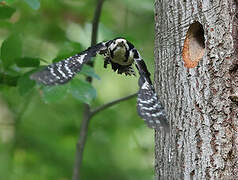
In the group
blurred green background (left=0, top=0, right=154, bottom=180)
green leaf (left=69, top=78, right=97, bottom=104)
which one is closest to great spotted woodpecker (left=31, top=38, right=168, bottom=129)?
green leaf (left=69, top=78, right=97, bottom=104)

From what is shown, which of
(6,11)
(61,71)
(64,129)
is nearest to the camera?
(61,71)


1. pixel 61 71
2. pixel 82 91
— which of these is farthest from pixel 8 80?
pixel 61 71

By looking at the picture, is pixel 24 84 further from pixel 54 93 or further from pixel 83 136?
pixel 83 136

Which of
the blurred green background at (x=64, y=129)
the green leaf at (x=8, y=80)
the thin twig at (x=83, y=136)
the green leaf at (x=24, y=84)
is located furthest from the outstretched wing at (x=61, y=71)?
the blurred green background at (x=64, y=129)

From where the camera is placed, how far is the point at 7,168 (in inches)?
170

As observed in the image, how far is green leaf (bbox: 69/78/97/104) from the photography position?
8.39 ft

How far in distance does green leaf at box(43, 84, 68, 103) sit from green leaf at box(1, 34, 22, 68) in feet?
1.34

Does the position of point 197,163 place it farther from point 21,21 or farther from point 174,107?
point 21,21

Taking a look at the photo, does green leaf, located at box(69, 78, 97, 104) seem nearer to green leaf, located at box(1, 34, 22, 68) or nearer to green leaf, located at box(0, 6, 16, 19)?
green leaf, located at box(1, 34, 22, 68)

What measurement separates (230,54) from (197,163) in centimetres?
57

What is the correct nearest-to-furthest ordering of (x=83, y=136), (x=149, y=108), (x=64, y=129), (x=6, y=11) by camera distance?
(x=149, y=108) → (x=6, y=11) → (x=83, y=136) → (x=64, y=129)

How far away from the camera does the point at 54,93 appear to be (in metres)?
2.49

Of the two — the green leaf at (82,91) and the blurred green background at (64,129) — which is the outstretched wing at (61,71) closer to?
the green leaf at (82,91)

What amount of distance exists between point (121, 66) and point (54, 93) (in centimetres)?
48
